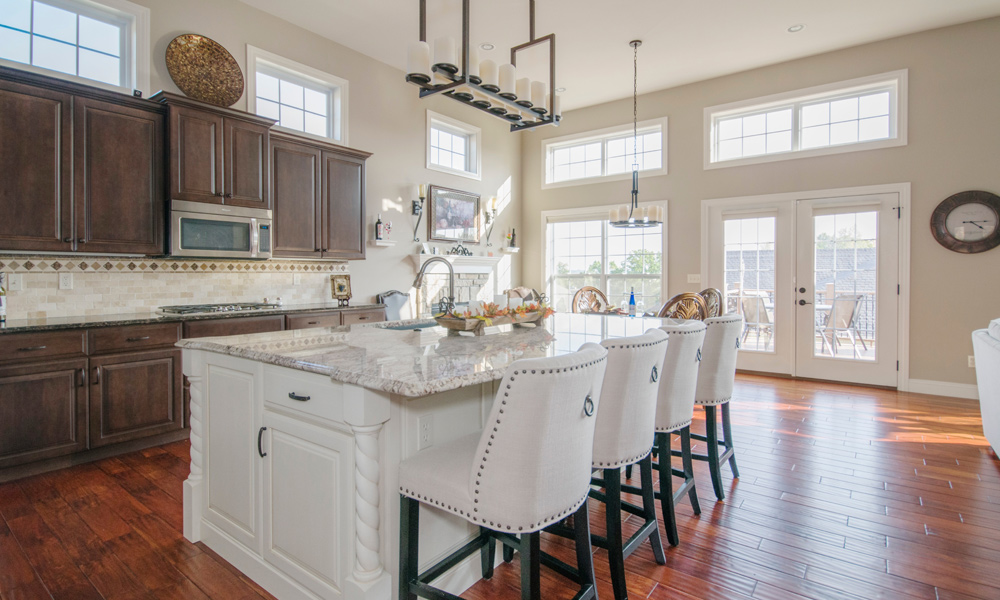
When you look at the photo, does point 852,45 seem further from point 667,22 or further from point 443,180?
point 443,180

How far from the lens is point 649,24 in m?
4.64

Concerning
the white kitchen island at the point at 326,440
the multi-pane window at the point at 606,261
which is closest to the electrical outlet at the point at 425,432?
the white kitchen island at the point at 326,440

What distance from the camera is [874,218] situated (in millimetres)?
5082

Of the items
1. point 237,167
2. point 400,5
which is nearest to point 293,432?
point 237,167

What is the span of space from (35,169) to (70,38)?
1.15m

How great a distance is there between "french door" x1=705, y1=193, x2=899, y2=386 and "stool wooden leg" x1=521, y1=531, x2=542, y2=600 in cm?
531

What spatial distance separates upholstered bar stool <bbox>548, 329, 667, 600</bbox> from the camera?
1637 mm

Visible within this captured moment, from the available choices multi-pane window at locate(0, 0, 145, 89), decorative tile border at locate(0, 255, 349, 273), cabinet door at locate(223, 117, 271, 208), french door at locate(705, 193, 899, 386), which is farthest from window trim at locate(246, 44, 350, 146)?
french door at locate(705, 193, 899, 386)

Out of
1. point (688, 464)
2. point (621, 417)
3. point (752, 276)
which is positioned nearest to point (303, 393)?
point (621, 417)

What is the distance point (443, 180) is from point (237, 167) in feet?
8.92

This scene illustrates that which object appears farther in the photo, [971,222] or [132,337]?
[971,222]

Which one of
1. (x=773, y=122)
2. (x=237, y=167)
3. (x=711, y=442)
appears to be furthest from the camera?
(x=773, y=122)

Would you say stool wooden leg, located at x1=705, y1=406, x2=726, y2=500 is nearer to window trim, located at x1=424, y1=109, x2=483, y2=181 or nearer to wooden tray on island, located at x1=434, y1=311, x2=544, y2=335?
wooden tray on island, located at x1=434, y1=311, x2=544, y2=335

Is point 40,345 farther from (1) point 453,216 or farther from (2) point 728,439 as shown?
(1) point 453,216
